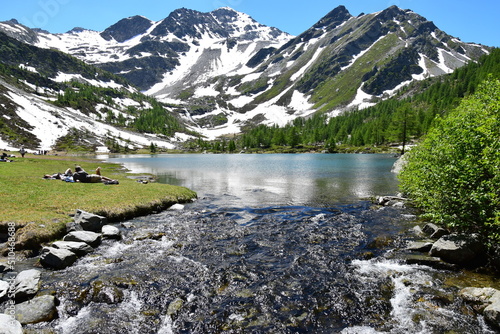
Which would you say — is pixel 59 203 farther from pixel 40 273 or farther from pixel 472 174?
pixel 472 174

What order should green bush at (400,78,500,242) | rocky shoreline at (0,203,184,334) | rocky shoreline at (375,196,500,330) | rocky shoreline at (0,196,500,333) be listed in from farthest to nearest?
1. green bush at (400,78,500,242)
2. rocky shoreline at (375,196,500,330)
3. rocky shoreline at (0,196,500,333)
4. rocky shoreline at (0,203,184,334)

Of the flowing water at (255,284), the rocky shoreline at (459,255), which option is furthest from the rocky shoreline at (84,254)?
the flowing water at (255,284)

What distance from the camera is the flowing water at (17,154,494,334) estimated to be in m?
10.8

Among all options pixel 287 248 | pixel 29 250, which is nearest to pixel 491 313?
pixel 287 248

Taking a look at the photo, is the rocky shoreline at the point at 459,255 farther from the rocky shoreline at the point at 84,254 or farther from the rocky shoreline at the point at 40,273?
the rocky shoreline at the point at 40,273

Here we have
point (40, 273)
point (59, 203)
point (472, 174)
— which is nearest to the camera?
point (40, 273)

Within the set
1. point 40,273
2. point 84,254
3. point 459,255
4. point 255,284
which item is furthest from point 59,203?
point 459,255

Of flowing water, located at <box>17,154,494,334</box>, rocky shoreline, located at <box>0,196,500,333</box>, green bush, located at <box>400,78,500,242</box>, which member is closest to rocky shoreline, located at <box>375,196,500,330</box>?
rocky shoreline, located at <box>0,196,500,333</box>

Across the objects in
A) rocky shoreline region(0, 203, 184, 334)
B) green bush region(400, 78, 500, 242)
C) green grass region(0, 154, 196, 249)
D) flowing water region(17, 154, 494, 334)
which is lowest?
flowing water region(17, 154, 494, 334)

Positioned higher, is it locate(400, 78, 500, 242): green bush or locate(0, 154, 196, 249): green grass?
locate(400, 78, 500, 242): green bush

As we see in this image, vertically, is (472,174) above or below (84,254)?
above

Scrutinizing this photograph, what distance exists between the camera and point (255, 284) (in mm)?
13961

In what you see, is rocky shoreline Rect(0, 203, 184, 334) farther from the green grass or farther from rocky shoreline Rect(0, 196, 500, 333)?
the green grass

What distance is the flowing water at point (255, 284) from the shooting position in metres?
10.8
